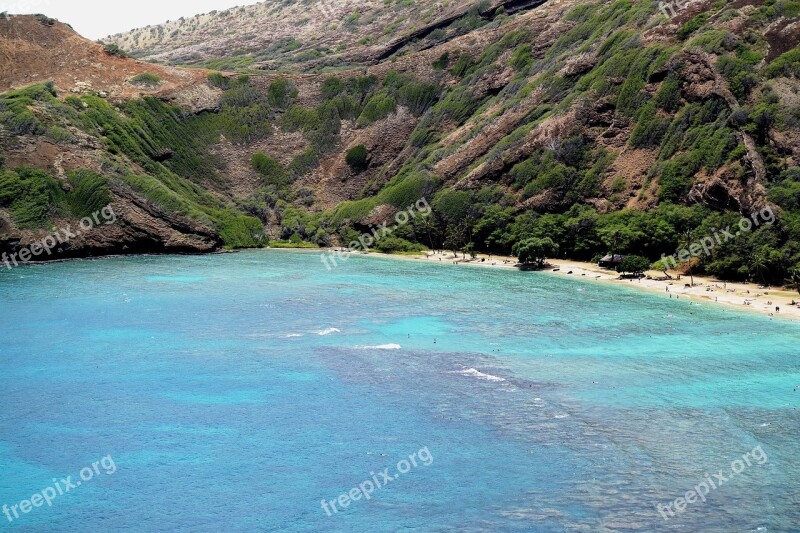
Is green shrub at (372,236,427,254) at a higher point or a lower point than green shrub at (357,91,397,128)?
lower

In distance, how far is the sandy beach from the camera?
6681cm

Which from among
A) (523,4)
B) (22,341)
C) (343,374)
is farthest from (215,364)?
(523,4)

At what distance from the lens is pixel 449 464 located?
112ft

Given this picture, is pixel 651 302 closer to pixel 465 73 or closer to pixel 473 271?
pixel 473 271

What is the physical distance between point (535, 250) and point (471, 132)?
39860 mm

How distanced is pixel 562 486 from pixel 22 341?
42399 mm

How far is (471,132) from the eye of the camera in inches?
5069

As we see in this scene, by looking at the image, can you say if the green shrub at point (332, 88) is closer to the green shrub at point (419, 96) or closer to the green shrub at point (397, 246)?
the green shrub at point (419, 96)
